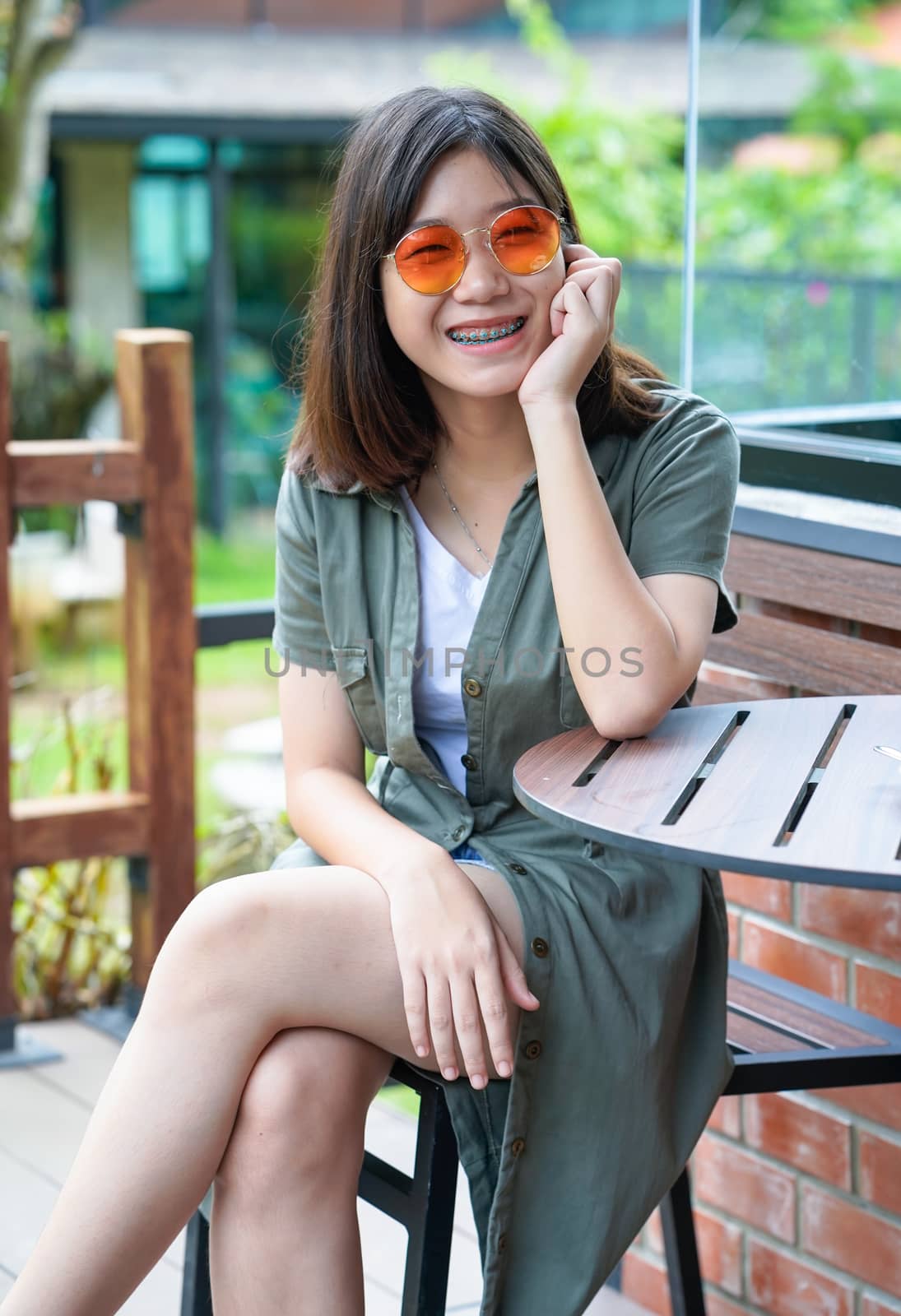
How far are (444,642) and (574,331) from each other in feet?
1.22

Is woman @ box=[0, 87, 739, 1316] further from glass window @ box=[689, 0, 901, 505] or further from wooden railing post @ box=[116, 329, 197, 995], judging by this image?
wooden railing post @ box=[116, 329, 197, 995]

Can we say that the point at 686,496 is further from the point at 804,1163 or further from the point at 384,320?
the point at 804,1163

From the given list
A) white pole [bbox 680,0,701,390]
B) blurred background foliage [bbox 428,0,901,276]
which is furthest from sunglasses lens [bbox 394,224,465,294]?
blurred background foliage [bbox 428,0,901,276]

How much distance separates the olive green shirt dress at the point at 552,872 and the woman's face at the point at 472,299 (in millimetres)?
140

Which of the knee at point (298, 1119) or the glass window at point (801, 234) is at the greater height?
the glass window at point (801, 234)

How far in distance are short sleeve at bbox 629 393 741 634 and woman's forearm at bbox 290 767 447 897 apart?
1.25 ft

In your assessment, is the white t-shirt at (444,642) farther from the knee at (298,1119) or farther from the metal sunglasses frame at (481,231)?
the knee at (298,1119)

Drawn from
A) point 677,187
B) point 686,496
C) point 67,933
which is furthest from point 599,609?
point 677,187

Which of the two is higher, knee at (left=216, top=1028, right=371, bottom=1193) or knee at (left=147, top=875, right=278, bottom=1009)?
→ knee at (left=147, top=875, right=278, bottom=1009)

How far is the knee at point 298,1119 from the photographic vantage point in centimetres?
157

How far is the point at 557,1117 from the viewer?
166 centimetres

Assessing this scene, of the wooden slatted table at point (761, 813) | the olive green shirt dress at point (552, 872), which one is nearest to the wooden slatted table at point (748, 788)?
the wooden slatted table at point (761, 813)

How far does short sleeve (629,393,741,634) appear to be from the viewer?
177cm

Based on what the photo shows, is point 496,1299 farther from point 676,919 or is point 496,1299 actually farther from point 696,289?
point 696,289
